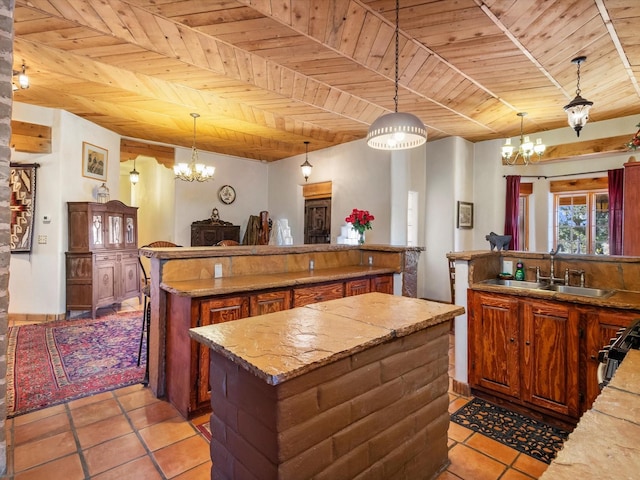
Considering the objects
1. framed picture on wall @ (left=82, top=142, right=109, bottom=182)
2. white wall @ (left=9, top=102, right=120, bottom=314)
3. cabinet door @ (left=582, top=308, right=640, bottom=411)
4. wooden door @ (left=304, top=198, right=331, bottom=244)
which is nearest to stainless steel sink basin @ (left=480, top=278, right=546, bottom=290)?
cabinet door @ (left=582, top=308, right=640, bottom=411)

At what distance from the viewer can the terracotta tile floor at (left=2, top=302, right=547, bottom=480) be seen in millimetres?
1785

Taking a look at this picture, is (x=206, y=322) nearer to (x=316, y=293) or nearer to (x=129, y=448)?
(x=129, y=448)

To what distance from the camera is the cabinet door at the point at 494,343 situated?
2422mm

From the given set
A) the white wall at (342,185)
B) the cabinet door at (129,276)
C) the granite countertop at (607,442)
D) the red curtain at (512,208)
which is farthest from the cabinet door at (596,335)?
the cabinet door at (129,276)

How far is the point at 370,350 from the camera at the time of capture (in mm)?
1248

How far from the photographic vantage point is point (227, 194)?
7398 mm

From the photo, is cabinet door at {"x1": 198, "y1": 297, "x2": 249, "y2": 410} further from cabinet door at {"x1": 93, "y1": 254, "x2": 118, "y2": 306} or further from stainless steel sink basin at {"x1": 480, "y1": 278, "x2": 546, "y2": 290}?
cabinet door at {"x1": 93, "y1": 254, "x2": 118, "y2": 306}

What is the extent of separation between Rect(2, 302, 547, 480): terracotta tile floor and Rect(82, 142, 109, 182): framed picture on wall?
397cm

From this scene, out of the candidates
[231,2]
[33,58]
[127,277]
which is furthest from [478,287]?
[127,277]

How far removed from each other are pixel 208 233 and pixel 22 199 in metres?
2.98

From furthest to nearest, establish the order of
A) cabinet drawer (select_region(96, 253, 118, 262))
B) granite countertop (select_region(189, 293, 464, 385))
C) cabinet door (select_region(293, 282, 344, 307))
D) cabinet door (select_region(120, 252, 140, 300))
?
cabinet door (select_region(120, 252, 140, 300)), cabinet drawer (select_region(96, 253, 118, 262)), cabinet door (select_region(293, 282, 344, 307)), granite countertop (select_region(189, 293, 464, 385))

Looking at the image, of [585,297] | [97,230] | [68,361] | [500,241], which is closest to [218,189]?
[97,230]

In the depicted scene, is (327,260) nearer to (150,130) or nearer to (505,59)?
(505,59)

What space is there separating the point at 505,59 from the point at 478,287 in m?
2.23
